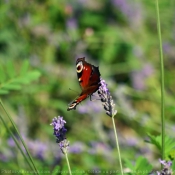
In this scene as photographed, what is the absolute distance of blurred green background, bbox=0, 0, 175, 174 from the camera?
2.61 metres

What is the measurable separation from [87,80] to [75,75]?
2061 millimetres

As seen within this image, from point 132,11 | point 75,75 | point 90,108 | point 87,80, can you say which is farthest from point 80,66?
point 132,11

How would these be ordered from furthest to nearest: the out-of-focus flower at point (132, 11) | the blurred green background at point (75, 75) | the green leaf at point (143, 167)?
1. the out-of-focus flower at point (132, 11)
2. the blurred green background at point (75, 75)
3. the green leaf at point (143, 167)

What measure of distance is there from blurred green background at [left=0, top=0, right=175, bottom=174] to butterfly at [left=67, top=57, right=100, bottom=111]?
921 millimetres

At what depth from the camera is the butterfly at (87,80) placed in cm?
125

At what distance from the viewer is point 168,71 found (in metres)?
4.25

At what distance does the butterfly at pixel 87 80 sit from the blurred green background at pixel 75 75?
3.02ft

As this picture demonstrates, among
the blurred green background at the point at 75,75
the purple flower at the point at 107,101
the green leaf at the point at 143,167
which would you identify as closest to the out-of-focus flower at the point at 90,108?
the blurred green background at the point at 75,75

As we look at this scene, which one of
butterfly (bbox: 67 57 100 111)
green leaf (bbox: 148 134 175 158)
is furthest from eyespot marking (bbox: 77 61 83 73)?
green leaf (bbox: 148 134 175 158)

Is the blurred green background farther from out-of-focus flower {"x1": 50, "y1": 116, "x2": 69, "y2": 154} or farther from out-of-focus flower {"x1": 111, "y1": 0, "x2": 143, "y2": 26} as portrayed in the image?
out-of-focus flower {"x1": 50, "y1": 116, "x2": 69, "y2": 154}

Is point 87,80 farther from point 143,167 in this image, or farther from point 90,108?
point 90,108

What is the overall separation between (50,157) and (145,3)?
260cm

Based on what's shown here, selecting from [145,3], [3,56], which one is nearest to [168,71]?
[145,3]

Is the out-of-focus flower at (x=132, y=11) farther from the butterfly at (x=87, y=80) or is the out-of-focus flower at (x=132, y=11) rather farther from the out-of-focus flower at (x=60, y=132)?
the out-of-focus flower at (x=60, y=132)
